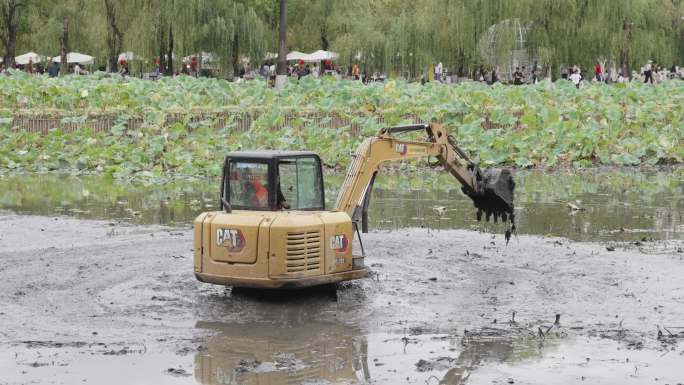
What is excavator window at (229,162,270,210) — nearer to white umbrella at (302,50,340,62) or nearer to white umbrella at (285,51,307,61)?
white umbrella at (302,50,340,62)

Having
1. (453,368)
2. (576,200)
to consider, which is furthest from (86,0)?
(453,368)

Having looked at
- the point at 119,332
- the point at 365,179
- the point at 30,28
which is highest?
the point at 30,28

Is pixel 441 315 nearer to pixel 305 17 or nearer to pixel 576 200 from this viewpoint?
pixel 576 200

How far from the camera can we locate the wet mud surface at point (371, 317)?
10500 mm

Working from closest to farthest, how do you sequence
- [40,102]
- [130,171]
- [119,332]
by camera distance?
1. [119,332]
2. [130,171]
3. [40,102]

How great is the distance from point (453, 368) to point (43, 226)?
10610 millimetres

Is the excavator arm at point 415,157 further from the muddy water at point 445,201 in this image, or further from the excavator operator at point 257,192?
the muddy water at point 445,201

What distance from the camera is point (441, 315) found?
1280cm

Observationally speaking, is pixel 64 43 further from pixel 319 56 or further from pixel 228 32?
pixel 319 56

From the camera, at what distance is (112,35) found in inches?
2040

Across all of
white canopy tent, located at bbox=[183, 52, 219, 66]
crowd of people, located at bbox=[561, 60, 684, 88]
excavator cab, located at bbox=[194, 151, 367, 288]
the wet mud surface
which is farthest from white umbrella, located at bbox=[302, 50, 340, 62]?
excavator cab, located at bbox=[194, 151, 367, 288]

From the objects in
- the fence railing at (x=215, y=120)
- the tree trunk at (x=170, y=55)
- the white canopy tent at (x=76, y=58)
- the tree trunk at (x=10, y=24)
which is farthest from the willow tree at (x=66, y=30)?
the fence railing at (x=215, y=120)

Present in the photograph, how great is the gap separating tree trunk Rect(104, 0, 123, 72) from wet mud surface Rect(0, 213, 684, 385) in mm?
32261

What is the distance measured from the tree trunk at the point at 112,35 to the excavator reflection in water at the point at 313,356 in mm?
38039
